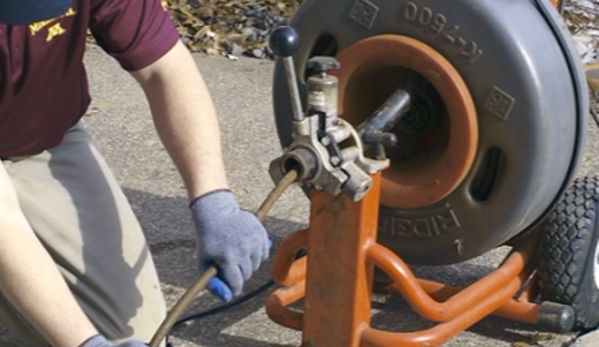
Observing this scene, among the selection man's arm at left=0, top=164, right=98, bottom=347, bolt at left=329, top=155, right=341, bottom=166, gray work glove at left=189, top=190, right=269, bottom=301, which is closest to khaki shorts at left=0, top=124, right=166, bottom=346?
gray work glove at left=189, top=190, right=269, bottom=301

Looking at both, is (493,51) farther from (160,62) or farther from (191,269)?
(191,269)

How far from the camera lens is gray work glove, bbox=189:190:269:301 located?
2.03m

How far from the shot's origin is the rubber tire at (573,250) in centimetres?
279

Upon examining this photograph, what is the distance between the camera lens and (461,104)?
7.96ft

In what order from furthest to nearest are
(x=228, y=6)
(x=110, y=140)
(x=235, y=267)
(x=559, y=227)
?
1. (x=228, y=6)
2. (x=110, y=140)
3. (x=559, y=227)
4. (x=235, y=267)

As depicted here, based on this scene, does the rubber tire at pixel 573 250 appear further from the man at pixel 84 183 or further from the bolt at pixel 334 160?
the man at pixel 84 183

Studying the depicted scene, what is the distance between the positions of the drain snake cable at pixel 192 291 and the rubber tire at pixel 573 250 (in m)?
1.05

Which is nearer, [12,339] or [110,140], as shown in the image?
[12,339]

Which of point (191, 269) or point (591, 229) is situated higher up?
point (591, 229)

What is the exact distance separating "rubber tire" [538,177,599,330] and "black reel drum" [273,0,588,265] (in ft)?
0.53

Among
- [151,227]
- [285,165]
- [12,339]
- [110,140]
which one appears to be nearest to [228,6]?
[110,140]

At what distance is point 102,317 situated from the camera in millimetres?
2557

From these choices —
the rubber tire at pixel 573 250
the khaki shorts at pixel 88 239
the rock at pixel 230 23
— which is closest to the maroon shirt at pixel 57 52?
the khaki shorts at pixel 88 239

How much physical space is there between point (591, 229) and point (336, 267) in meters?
0.87
